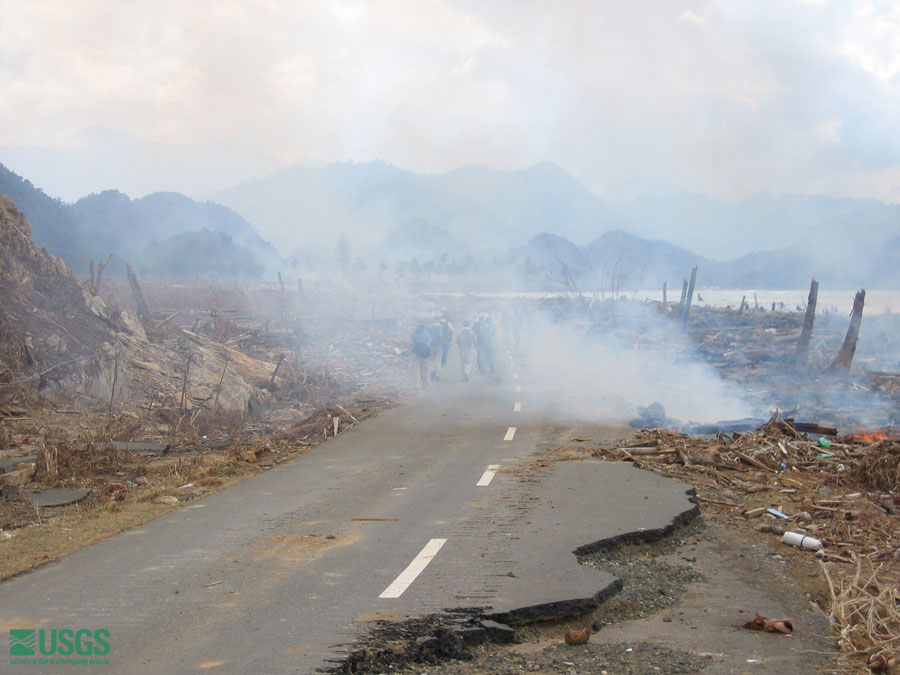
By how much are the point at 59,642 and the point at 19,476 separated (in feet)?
20.4

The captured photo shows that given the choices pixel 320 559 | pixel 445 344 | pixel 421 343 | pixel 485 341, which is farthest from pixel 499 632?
pixel 485 341

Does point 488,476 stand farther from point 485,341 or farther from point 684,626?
point 485,341

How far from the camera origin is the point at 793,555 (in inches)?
274

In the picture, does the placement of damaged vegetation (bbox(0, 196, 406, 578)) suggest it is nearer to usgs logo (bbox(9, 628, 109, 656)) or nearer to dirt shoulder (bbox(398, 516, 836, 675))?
usgs logo (bbox(9, 628, 109, 656))

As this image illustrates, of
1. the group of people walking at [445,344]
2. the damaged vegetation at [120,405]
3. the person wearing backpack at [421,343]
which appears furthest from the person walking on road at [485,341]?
the damaged vegetation at [120,405]

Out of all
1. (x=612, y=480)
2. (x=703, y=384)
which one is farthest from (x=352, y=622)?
(x=703, y=384)

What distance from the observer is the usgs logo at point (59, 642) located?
4.71m

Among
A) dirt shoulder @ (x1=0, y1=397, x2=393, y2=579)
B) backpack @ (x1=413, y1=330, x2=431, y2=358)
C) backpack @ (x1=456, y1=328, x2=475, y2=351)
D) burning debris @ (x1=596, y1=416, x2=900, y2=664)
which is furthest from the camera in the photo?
backpack @ (x1=456, y1=328, x2=475, y2=351)

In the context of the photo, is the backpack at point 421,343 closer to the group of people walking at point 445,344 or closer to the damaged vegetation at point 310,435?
the group of people walking at point 445,344

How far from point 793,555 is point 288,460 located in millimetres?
7488

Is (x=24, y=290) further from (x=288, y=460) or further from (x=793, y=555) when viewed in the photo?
(x=793, y=555)

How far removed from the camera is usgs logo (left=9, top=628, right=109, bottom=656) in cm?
471

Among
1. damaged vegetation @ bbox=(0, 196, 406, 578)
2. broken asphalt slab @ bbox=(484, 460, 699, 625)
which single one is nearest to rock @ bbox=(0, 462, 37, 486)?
damaged vegetation @ bbox=(0, 196, 406, 578)

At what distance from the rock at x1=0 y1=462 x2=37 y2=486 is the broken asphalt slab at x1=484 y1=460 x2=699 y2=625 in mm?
6743
